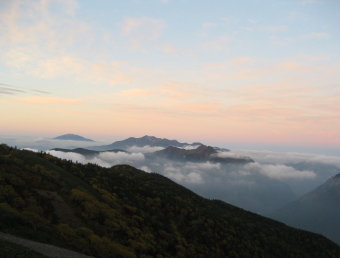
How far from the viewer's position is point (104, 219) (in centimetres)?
3875

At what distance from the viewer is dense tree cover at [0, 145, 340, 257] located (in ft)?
92.9

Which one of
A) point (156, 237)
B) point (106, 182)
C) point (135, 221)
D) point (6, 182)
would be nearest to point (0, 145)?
point (106, 182)

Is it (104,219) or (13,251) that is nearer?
(13,251)

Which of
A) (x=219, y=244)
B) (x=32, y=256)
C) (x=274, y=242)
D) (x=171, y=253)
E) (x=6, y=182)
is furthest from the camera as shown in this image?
(x=274, y=242)

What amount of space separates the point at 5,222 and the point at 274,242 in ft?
258

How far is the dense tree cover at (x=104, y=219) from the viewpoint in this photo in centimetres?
2831

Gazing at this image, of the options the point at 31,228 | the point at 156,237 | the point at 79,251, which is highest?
the point at 31,228

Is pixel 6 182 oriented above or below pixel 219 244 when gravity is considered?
above

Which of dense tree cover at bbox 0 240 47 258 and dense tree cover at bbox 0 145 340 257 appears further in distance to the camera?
dense tree cover at bbox 0 145 340 257

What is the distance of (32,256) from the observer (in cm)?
1841

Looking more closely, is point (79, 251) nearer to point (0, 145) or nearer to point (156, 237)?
point (156, 237)

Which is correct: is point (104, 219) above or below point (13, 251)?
below

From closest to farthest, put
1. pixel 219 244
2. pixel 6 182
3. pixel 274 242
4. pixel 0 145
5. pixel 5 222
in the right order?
pixel 5 222, pixel 6 182, pixel 0 145, pixel 219 244, pixel 274 242

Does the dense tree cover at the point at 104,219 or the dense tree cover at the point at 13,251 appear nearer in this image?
the dense tree cover at the point at 13,251
